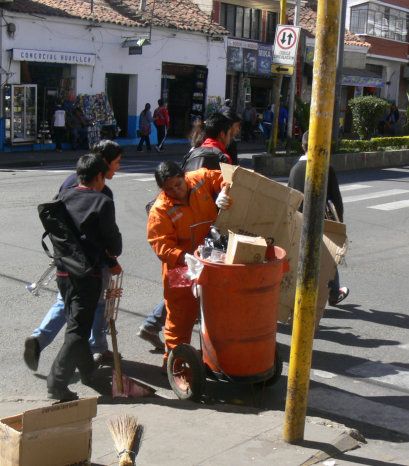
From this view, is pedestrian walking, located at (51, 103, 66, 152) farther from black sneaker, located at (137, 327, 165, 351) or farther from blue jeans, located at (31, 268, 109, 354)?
blue jeans, located at (31, 268, 109, 354)

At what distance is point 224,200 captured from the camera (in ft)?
17.3

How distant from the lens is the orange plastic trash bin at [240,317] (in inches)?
193

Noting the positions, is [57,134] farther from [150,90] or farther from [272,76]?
[272,76]

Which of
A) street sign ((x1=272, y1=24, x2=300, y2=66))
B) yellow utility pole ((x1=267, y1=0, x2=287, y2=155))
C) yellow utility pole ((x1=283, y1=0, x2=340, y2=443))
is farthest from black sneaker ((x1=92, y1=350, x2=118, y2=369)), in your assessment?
yellow utility pole ((x1=267, y1=0, x2=287, y2=155))

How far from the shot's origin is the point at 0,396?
5.23 metres

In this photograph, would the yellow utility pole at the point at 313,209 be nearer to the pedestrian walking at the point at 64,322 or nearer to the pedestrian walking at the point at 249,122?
the pedestrian walking at the point at 64,322

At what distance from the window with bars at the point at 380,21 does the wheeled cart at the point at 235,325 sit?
39565 millimetres

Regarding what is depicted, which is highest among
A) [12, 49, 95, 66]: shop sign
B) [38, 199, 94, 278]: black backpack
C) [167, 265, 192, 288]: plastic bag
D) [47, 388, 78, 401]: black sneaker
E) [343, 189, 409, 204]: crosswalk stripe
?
[12, 49, 95, 66]: shop sign

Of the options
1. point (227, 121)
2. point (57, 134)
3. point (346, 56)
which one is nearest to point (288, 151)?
point (57, 134)

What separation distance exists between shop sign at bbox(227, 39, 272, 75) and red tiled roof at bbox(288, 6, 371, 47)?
12.0 ft

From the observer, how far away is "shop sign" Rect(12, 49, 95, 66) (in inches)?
928

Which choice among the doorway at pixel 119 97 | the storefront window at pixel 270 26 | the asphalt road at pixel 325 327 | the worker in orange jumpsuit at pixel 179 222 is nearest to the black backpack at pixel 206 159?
the worker in orange jumpsuit at pixel 179 222

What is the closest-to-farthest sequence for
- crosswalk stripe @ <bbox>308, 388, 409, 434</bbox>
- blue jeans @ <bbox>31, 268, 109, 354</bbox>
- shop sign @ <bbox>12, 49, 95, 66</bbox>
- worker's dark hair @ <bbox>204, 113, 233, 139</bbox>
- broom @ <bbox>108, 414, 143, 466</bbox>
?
1. broom @ <bbox>108, 414, 143, 466</bbox>
2. crosswalk stripe @ <bbox>308, 388, 409, 434</bbox>
3. blue jeans @ <bbox>31, 268, 109, 354</bbox>
4. worker's dark hair @ <bbox>204, 113, 233, 139</bbox>
5. shop sign @ <bbox>12, 49, 95, 66</bbox>

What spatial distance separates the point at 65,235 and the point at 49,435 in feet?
5.89
